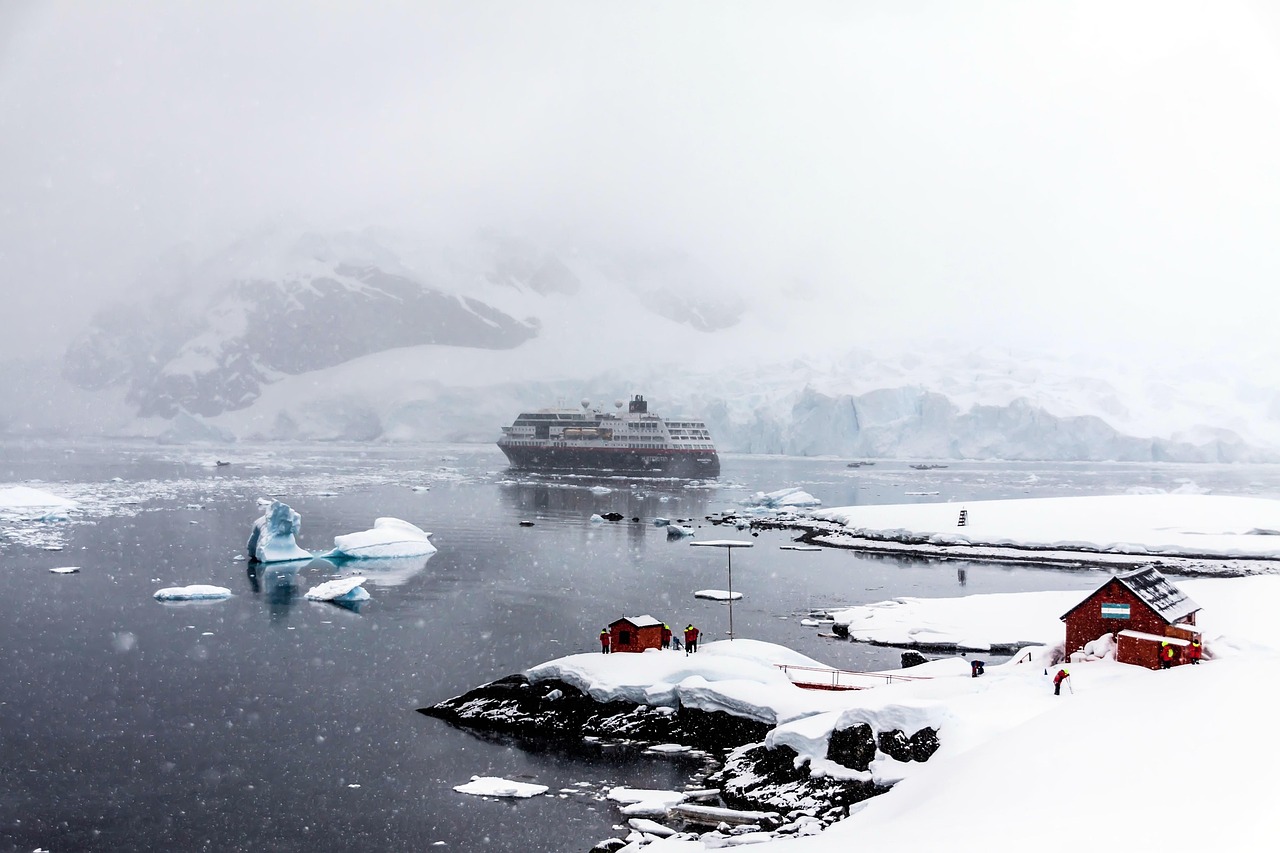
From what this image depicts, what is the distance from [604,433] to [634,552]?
246ft

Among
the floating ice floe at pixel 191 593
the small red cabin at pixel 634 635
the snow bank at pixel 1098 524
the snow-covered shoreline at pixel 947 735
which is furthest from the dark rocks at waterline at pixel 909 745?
the snow bank at pixel 1098 524

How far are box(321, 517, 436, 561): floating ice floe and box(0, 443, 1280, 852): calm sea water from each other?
1.84m

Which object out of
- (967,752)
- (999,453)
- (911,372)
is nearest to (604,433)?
(999,453)

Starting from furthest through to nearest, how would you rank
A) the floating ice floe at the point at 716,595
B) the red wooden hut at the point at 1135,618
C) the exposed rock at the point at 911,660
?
1. the floating ice floe at the point at 716,595
2. the exposed rock at the point at 911,660
3. the red wooden hut at the point at 1135,618

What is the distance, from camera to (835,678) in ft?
76.9

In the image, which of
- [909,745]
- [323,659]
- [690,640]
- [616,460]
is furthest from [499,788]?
[616,460]

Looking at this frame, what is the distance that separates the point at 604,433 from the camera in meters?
124

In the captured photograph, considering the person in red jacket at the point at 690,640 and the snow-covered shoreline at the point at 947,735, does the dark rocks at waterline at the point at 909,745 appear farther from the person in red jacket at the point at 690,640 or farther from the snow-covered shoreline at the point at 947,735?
the person in red jacket at the point at 690,640

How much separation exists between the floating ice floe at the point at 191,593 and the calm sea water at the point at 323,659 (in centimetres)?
74

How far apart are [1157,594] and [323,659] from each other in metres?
21.8

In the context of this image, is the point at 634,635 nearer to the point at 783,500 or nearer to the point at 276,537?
the point at 276,537

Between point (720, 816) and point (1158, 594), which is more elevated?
point (1158, 594)

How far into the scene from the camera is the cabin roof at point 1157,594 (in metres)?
20.7

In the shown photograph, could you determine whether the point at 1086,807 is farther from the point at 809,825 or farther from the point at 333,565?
the point at 333,565
